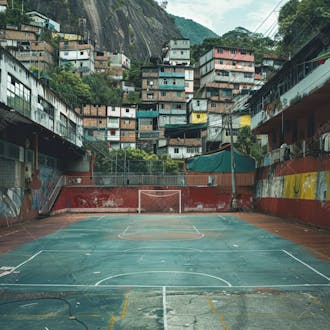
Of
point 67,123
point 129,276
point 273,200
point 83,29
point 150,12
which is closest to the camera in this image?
point 129,276

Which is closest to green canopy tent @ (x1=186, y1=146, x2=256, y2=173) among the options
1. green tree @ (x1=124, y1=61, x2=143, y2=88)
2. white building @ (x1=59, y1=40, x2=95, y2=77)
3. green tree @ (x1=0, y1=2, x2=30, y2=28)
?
green tree @ (x1=124, y1=61, x2=143, y2=88)

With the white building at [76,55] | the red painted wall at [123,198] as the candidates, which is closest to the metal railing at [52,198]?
the red painted wall at [123,198]

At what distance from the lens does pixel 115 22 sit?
146m

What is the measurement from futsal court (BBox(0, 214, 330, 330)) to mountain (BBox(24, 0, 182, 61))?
400 feet

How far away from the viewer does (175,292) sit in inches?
461

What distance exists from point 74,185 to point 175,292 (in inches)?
1410

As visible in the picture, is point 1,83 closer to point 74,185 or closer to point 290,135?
point 74,185

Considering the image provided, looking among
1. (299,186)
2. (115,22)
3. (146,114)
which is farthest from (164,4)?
(299,186)

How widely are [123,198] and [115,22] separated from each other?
370 feet

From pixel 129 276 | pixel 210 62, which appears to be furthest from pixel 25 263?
pixel 210 62

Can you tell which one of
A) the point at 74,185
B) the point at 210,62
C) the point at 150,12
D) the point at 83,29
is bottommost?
the point at 74,185

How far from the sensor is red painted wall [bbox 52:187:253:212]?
45.8m

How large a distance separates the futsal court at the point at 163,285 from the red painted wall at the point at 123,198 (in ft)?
75.2

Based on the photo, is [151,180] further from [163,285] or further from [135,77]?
[135,77]
